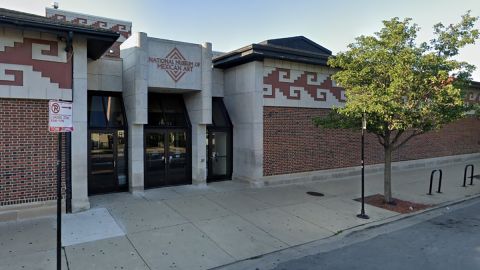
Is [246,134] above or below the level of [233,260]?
above

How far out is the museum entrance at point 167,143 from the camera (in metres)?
11.1

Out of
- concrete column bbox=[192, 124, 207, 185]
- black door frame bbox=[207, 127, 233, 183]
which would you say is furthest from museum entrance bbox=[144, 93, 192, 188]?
black door frame bbox=[207, 127, 233, 183]

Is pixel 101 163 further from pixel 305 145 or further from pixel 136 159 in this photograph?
pixel 305 145

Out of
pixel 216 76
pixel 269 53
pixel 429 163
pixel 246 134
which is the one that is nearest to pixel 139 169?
pixel 246 134

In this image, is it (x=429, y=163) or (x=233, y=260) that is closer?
(x=233, y=260)

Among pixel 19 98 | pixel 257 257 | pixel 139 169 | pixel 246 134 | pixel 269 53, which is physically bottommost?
pixel 257 257

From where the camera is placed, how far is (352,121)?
982cm

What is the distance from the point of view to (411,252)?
20.1 feet

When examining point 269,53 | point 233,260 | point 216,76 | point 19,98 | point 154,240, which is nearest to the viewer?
point 233,260

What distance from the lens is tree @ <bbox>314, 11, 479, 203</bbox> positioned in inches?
333

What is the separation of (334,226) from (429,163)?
12832 mm

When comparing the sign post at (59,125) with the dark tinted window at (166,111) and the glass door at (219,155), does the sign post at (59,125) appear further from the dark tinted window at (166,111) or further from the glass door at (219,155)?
the glass door at (219,155)

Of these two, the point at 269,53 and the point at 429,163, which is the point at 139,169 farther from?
the point at 429,163

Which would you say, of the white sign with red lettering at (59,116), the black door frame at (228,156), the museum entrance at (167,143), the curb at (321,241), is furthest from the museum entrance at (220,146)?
the white sign with red lettering at (59,116)
